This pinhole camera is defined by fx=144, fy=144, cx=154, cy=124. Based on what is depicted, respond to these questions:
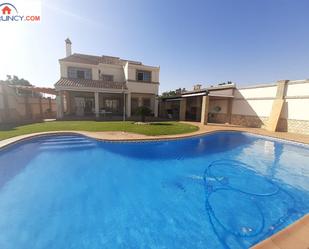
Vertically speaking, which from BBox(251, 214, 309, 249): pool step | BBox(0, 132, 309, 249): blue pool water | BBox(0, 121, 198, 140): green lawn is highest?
BBox(0, 121, 198, 140): green lawn

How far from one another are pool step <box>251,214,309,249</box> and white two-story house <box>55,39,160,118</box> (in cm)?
1897

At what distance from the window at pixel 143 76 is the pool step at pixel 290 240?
2248 centimetres

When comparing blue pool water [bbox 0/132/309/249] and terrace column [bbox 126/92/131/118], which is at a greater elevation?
terrace column [bbox 126/92/131/118]

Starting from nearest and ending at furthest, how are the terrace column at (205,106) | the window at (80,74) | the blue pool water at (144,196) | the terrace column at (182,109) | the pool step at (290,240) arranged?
the pool step at (290,240), the blue pool water at (144,196), the terrace column at (205,106), the window at (80,74), the terrace column at (182,109)

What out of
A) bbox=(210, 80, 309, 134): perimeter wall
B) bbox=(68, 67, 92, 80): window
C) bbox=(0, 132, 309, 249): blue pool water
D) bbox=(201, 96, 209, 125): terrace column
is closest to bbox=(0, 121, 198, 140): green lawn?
bbox=(0, 132, 309, 249): blue pool water

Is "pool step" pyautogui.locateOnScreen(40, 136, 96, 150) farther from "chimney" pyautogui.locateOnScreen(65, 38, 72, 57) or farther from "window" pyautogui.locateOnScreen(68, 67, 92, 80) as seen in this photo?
"chimney" pyautogui.locateOnScreen(65, 38, 72, 57)

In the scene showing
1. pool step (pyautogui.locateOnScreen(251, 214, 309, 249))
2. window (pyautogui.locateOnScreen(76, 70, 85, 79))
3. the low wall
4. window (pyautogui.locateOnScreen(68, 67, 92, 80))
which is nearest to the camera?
pool step (pyautogui.locateOnScreen(251, 214, 309, 249))

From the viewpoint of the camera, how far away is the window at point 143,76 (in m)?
22.6

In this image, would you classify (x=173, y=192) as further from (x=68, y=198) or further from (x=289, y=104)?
(x=289, y=104)

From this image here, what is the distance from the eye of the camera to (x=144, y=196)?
5211 mm

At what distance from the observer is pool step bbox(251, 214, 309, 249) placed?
7.68 ft

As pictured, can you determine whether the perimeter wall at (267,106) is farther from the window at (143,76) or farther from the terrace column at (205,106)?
the window at (143,76)

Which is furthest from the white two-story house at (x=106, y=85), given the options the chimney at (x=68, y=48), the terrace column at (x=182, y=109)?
the terrace column at (x=182, y=109)

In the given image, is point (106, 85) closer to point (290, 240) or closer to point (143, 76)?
point (143, 76)
